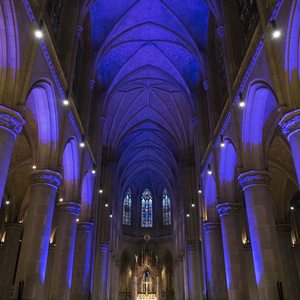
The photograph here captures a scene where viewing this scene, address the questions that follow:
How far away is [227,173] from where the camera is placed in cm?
1689

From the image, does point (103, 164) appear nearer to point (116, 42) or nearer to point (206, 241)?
point (116, 42)

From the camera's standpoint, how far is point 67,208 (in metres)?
16.3

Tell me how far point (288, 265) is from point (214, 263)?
567 centimetres

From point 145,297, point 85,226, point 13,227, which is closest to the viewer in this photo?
point 85,226

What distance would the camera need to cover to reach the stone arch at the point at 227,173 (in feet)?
54.1

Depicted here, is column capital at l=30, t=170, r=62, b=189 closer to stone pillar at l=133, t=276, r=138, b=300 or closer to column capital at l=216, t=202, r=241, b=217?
column capital at l=216, t=202, r=241, b=217

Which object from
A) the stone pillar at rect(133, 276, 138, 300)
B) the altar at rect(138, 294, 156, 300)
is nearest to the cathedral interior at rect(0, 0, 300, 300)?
the stone pillar at rect(133, 276, 138, 300)

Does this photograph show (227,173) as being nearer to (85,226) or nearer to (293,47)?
(293,47)

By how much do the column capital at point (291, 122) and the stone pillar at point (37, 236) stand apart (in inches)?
325

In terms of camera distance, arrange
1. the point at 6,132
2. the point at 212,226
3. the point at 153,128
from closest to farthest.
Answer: the point at 6,132, the point at 212,226, the point at 153,128

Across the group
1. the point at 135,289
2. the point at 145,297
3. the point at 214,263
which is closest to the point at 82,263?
the point at 214,263

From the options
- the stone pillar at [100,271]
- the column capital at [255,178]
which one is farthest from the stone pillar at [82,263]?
the column capital at [255,178]

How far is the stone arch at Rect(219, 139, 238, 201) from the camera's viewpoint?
16494mm

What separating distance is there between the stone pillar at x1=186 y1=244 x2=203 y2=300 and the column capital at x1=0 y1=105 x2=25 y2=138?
21351 millimetres
